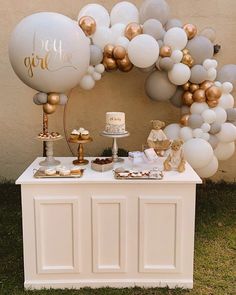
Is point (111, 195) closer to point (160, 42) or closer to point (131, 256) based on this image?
point (131, 256)

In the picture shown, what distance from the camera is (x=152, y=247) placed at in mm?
2094

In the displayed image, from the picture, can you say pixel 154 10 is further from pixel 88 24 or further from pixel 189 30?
pixel 88 24

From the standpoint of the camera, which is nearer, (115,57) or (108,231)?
(108,231)

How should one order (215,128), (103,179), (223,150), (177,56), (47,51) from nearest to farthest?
(103,179) < (47,51) < (177,56) < (215,128) < (223,150)

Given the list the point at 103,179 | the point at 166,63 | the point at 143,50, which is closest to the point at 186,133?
the point at 166,63

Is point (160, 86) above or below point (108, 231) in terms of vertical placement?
above

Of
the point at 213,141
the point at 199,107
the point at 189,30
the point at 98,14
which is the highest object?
the point at 98,14

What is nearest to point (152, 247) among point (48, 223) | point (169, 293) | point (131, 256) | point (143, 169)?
point (131, 256)

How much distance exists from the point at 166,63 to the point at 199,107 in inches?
17.2

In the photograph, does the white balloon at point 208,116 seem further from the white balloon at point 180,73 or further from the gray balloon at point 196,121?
the white balloon at point 180,73

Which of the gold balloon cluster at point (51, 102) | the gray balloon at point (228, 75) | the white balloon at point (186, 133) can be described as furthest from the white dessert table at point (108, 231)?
the gray balloon at point (228, 75)

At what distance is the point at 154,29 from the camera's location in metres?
2.78

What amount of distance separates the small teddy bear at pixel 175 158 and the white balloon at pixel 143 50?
0.81 m

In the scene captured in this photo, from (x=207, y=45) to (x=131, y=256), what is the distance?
1.74m
